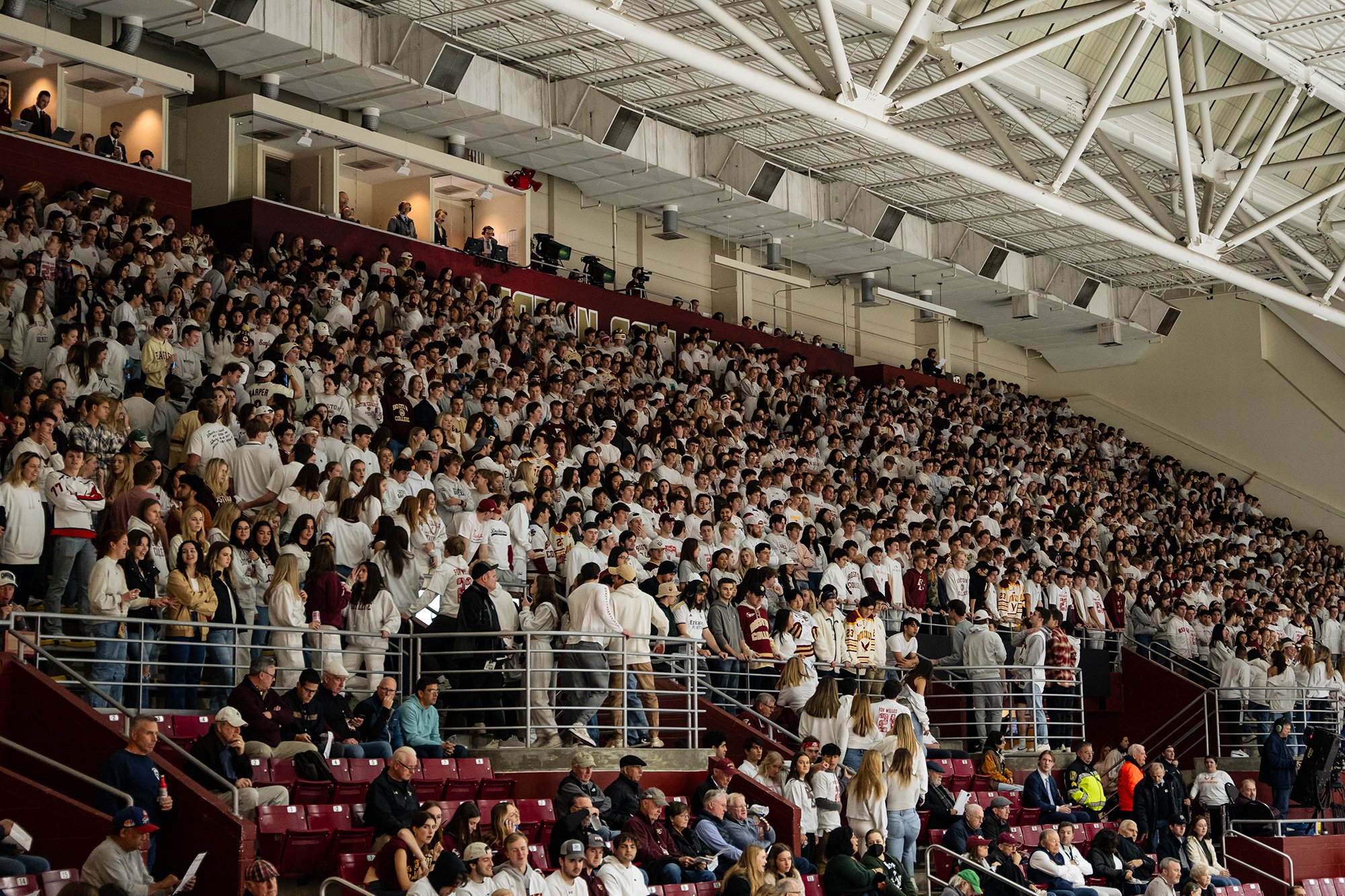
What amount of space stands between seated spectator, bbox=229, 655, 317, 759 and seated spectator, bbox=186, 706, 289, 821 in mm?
147

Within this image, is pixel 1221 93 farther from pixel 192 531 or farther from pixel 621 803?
pixel 192 531

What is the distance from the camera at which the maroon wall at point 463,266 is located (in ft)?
65.6

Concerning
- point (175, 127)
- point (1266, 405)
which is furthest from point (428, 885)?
point (1266, 405)

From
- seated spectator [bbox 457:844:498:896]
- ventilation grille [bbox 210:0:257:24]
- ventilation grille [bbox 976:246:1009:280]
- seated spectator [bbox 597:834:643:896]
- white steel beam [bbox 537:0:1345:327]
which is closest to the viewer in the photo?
seated spectator [bbox 457:844:498:896]

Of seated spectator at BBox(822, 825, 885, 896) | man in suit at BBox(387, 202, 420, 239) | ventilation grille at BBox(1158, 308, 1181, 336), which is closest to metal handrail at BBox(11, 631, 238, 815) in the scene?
seated spectator at BBox(822, 825, 885, 896)

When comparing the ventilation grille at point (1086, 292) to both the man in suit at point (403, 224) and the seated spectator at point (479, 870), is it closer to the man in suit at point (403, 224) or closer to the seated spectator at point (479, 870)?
the man in suit at point (403, 224)

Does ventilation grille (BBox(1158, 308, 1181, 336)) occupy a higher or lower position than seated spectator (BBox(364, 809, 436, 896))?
higher

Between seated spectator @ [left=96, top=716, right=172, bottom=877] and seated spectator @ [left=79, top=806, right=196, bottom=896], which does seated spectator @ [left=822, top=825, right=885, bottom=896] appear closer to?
seated spectator @ [left=96, top=716, right=172, bottom=877]

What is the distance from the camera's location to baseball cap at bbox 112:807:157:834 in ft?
28.2

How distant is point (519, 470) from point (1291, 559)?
18129 mm

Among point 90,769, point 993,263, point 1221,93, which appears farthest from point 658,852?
point 993,263

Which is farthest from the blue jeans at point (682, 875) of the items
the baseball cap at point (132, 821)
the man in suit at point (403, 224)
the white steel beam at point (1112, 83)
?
the man in suit at point (403, 224)

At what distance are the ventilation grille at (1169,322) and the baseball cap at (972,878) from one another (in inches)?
934

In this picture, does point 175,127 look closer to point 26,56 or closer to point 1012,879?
point 26,56
